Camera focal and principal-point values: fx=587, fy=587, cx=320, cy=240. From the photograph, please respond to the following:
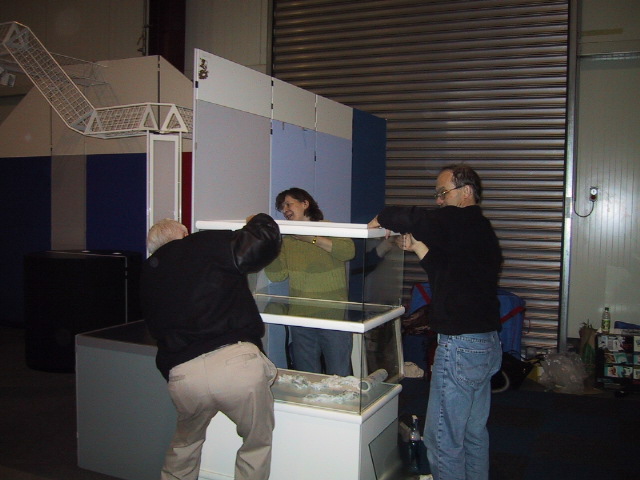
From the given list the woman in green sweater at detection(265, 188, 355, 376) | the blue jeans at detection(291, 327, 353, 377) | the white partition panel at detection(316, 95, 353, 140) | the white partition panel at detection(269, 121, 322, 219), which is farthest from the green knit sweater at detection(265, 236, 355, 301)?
the white partition panel at detection(316, 95, 353, 140)

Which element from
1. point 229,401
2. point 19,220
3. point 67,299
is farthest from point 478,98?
point 19,220

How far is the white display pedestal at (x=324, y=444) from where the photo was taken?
2.48 meters

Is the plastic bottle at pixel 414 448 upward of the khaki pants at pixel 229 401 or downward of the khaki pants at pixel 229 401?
downward

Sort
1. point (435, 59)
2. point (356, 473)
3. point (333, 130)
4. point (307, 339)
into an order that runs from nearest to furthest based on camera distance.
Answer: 1. point (356, 473)
2. point (307, 339)
3. point (333, 130)
4. point (435, 59)

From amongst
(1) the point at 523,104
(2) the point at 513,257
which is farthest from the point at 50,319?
(1) the point at 523,104

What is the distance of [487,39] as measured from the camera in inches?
232

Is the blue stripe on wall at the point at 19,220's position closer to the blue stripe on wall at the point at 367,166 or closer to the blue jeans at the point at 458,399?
the blue stripe on wall at the point at 367,166

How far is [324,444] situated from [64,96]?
4.84 m

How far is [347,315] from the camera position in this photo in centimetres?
262

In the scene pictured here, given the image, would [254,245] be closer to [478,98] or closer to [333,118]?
[333,118]

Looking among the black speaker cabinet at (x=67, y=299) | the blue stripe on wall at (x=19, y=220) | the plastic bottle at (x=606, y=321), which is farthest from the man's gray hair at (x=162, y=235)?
the blue stripe on wall at (x=19, y=220)

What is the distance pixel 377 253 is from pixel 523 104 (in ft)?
12.7

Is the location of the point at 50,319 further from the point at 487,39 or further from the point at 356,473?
the point at 487,39

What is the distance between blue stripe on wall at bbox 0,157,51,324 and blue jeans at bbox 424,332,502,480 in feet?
18.3
